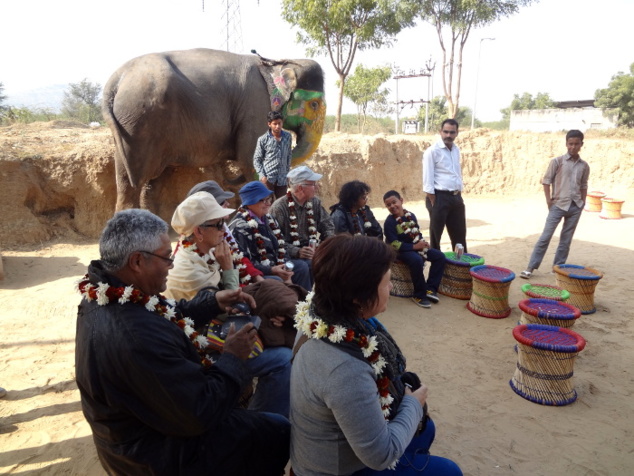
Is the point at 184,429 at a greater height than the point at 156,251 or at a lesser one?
lesser

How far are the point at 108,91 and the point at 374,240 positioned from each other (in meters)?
6.73

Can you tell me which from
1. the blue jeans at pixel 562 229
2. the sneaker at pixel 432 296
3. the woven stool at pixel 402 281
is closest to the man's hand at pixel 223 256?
the woven stool at pixel 402 281

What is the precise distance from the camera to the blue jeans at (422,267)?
5.49m

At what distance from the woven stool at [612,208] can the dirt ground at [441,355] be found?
1950 mm

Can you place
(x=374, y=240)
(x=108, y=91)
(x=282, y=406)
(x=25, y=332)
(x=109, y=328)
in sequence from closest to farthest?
(x=109, y=328)
(x=374, y=240)
(x=282, y=406)
(x=25, y=332)
(x=108, y=91)

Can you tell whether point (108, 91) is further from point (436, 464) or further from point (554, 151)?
point (554, 151)

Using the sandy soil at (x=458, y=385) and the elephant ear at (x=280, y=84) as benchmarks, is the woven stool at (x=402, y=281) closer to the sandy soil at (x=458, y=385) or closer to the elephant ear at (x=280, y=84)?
the sandy soil at (x=458, y=385)

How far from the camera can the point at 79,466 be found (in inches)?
Answer: 110

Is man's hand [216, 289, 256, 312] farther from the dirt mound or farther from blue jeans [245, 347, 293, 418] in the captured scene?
the dirt mound

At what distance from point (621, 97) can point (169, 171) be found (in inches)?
1158

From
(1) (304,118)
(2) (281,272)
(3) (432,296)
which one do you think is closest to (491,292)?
(3) (432,296)

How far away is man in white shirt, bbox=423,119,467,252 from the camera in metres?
6.07

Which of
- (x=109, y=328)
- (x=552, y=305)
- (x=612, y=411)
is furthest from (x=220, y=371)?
(x=552, y=305)

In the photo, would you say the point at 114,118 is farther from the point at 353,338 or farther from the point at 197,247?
the point at 353,338
